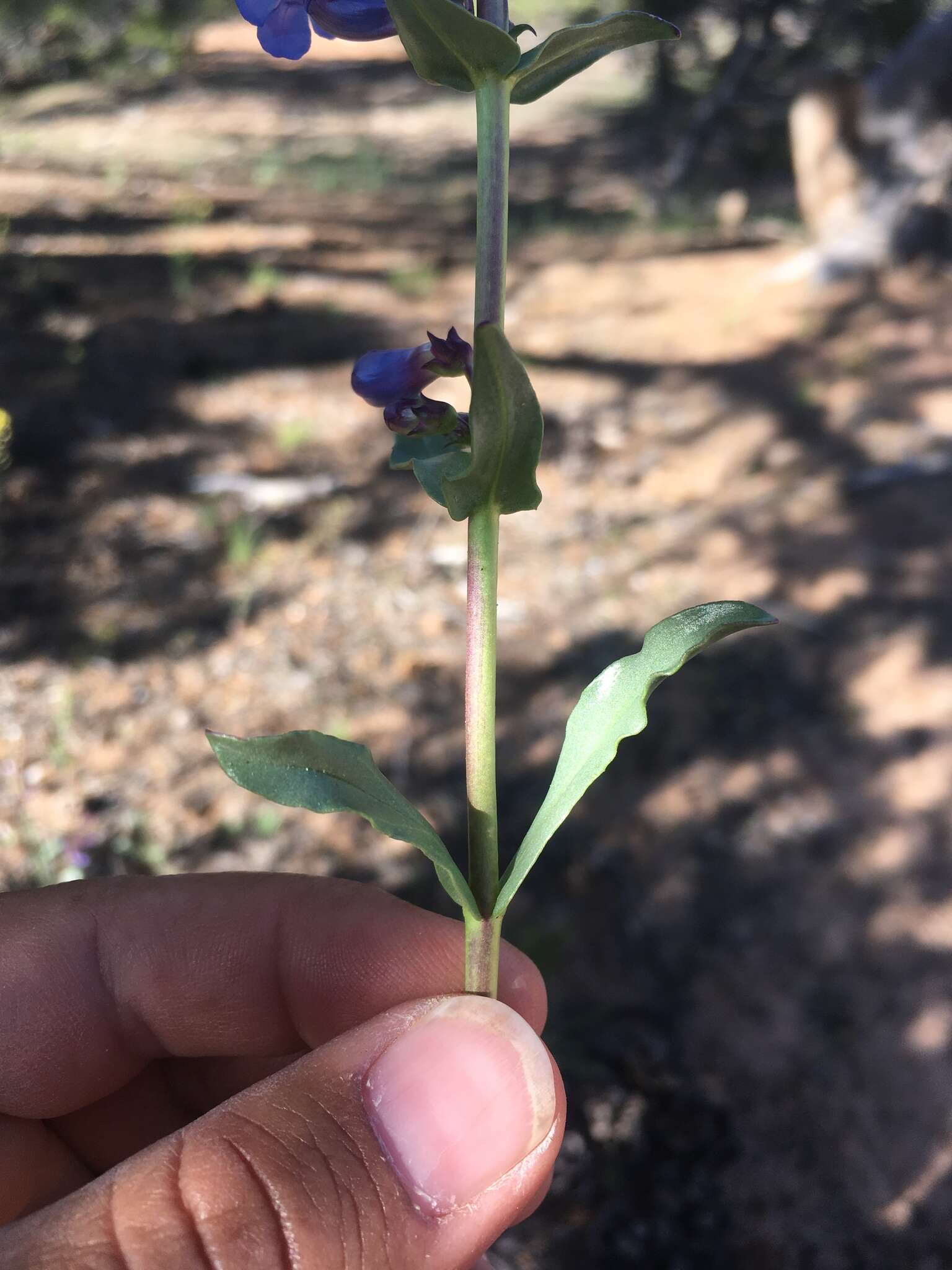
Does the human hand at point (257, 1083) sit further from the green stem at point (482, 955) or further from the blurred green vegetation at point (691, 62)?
the blurred green vegetation at point (691, 62)

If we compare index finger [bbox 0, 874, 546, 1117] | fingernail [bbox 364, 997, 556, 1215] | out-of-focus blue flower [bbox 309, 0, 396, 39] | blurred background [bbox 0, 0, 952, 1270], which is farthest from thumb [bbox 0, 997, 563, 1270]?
out-of-focus blue flower [bbox 309, 0, 396, 39]

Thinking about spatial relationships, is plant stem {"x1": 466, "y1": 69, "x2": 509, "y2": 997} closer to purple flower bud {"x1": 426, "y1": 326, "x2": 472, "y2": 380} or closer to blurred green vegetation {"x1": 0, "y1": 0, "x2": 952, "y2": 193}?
purple flower bud {"x1": 426, "y1": 326, "x2": 472, "y2": 380}

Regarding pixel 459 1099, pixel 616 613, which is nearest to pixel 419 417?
pixel 459 1099

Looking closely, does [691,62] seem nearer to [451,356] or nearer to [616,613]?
[616,613]

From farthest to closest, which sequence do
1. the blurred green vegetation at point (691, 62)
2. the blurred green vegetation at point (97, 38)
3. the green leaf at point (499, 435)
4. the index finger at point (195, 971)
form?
the blurred green vegetation at point (97, 38) → the blurred green vegetation at point (691, 62) → the index finger at point (195, 971) → the green leaf at point (499, 435)

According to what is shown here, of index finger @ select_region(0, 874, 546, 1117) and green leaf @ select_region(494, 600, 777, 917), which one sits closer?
green leaf @ select_region(494, 600, 777, 917)

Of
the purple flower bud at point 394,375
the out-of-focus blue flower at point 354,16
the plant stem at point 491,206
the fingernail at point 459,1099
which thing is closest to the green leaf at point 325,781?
the fingernail at point 459,1099

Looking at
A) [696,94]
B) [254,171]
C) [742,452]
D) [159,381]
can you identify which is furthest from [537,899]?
[696,94]
